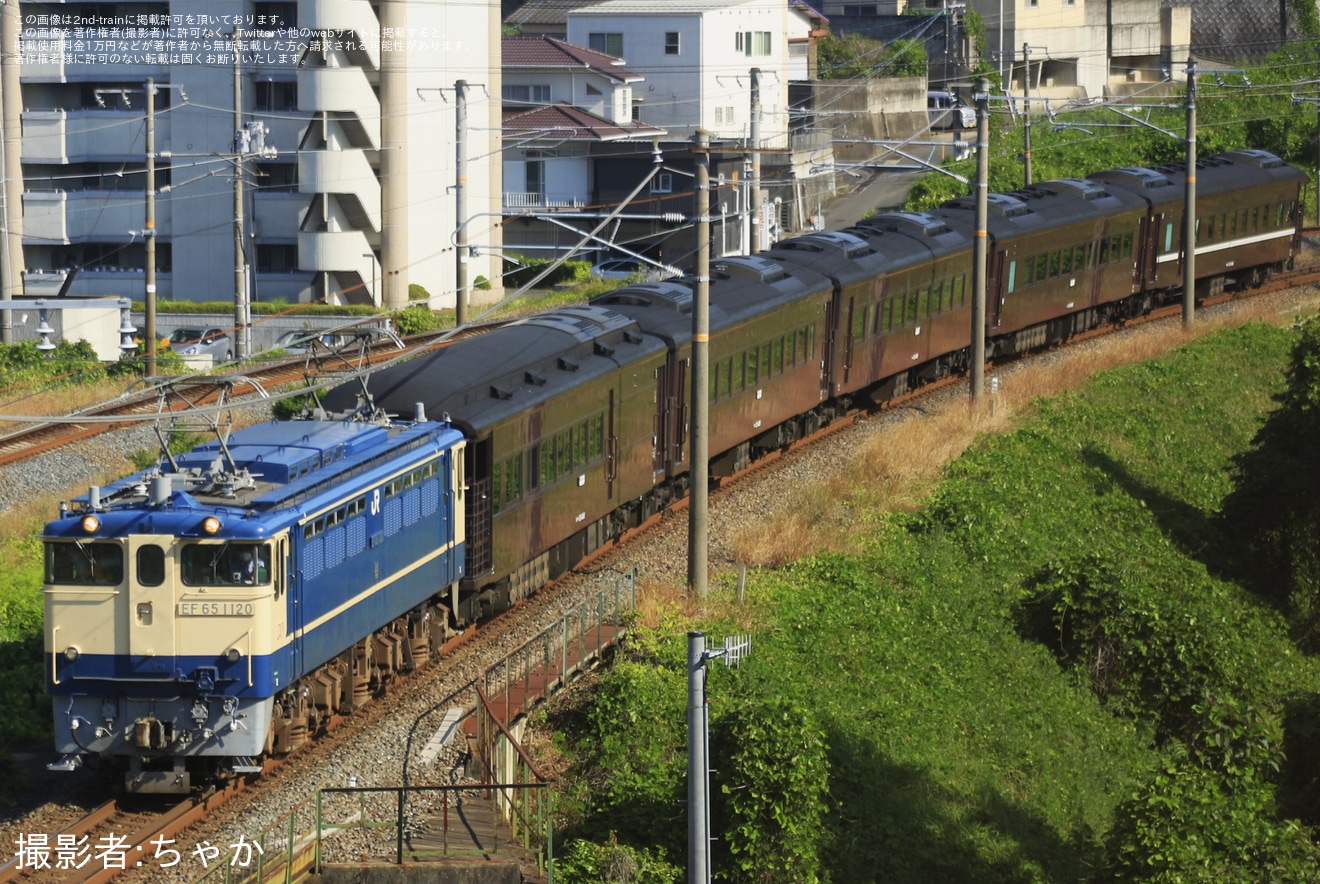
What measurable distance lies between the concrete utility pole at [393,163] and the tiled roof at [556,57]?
1452 centimetres

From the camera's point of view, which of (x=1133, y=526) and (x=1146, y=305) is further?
(x=1146, y=305)

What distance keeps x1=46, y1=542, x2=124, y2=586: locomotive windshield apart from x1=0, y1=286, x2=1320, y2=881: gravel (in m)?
1.99

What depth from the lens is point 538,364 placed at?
72.5ft

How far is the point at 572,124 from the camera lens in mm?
64750

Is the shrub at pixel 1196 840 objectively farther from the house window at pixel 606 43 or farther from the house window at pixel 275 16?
the house window at pixel 606 43

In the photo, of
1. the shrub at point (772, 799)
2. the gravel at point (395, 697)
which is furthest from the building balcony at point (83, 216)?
the shrub at point (772, 799)

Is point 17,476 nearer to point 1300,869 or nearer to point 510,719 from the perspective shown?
point 510,719

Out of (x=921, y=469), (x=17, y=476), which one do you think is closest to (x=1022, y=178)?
(x=921, y=469)

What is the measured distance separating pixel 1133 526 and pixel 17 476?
60.3ft

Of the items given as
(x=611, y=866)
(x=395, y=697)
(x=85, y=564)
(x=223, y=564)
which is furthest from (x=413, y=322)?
(x=611, y=866)

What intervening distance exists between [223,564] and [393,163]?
40.3 metres

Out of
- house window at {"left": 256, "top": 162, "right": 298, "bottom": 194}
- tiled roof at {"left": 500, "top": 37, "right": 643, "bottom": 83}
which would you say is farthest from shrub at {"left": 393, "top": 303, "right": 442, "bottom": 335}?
tiled roof at {"left": 500, "top": 37, "right": 643, "bottom": 83}

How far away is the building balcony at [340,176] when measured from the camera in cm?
5297

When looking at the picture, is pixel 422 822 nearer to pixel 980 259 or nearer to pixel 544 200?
pixel 980 259
